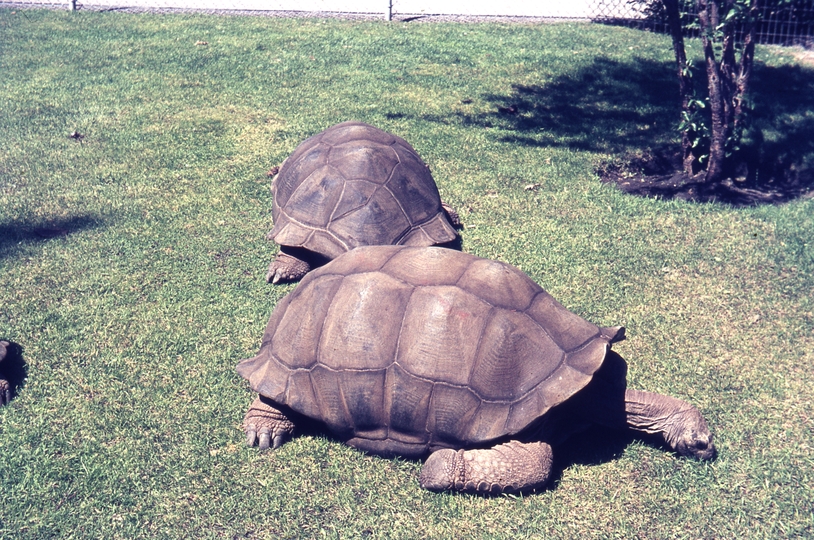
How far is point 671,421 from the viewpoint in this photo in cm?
323

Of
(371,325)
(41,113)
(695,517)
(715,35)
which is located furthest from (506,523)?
(41,113)

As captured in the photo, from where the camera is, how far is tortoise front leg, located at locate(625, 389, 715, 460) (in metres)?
3.19

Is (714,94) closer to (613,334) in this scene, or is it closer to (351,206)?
(351,206)

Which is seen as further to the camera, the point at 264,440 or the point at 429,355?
the point at 264,440

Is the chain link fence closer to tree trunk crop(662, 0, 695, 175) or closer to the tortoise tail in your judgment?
tree trunk crop(662, 0, 695, 175)

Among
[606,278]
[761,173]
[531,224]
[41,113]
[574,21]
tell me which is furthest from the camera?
[574,21]

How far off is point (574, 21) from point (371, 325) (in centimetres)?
954

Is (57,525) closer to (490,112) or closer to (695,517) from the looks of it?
(695,517)

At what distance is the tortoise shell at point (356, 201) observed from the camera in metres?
4.46

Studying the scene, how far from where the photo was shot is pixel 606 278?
15.5ft

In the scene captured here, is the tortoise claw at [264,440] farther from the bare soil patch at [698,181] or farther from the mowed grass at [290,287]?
the bare soil patch at [698,181]

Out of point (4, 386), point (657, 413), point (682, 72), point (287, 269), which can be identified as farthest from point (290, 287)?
point (682, 72)

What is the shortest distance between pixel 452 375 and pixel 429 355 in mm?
132

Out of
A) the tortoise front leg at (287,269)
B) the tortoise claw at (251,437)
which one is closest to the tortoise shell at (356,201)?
the tortoise front leg at (287,269)
